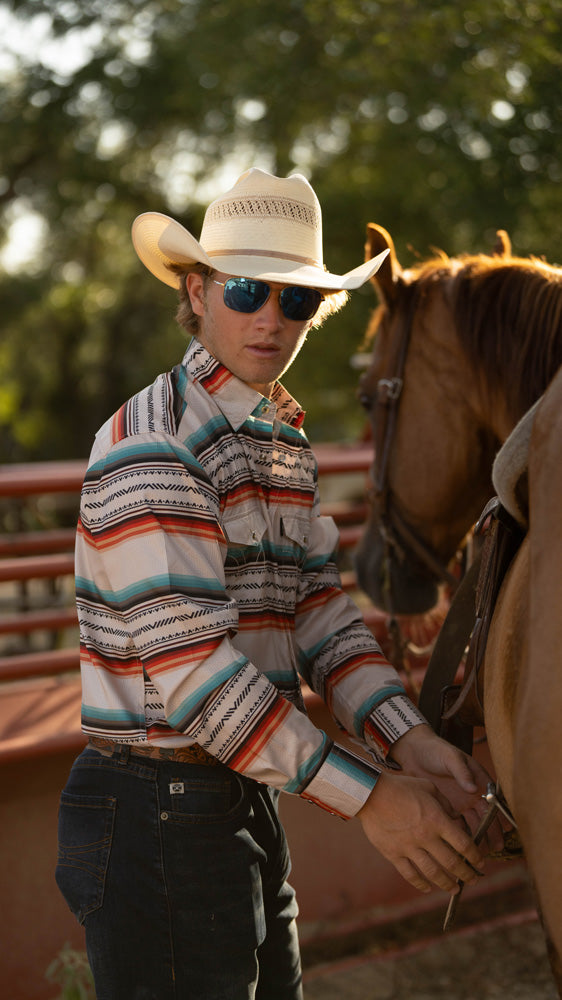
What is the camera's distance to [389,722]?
5.57 ft

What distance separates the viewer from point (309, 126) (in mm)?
9305

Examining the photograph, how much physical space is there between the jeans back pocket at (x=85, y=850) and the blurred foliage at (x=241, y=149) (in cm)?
107

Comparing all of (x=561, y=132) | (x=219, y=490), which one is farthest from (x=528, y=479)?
(x=561, y=132)

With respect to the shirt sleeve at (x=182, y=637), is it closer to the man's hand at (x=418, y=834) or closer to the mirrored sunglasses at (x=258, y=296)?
the man's hand at (x=418, y=834)

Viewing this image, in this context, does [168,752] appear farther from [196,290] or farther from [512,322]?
[512,322]

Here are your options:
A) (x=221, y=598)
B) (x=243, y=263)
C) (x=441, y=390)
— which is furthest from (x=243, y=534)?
(x=441, y=390)

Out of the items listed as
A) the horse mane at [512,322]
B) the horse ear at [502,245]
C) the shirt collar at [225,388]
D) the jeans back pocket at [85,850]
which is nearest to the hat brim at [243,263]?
the shirt collar at [225,388]

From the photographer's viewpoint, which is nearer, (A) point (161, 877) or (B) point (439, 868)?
(B) point (439, 868)

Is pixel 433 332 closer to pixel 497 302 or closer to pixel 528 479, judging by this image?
pixel 497 302

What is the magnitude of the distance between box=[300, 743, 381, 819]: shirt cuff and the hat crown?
912mm

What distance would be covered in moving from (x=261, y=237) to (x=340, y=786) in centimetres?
98

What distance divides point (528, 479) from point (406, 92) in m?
5.24

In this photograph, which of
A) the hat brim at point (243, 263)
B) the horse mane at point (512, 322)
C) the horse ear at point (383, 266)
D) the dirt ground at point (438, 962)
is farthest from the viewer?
the dirt ground at point (438, 962)

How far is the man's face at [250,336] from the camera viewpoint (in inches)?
66.6
